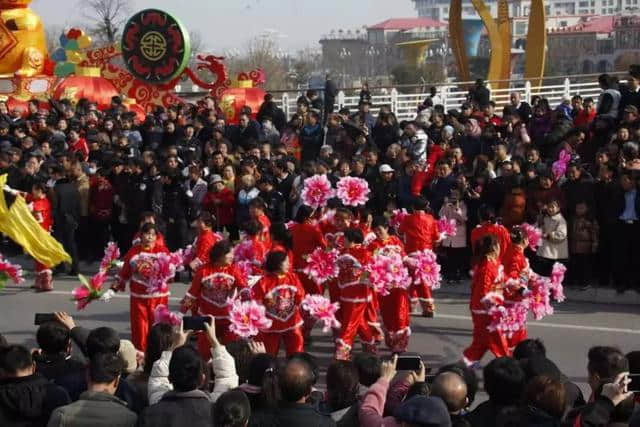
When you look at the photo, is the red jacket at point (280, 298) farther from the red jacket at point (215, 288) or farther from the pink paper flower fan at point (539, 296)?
the pink paper flower fan at point (539, 296)

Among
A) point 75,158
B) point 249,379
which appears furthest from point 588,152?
point 249,379

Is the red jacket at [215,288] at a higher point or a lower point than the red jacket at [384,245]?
lower

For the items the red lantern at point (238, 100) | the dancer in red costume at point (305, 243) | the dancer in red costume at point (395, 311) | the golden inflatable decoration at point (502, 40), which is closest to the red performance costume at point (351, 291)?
the dancer in red costume at point (395, 311)

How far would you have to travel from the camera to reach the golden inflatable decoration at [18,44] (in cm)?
2553

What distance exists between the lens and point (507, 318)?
978 centimetres

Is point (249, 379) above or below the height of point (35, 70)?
below

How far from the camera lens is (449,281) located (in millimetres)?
13852

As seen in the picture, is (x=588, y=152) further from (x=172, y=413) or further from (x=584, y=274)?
(x=172, y=413)

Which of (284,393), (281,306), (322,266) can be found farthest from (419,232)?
(284,393)

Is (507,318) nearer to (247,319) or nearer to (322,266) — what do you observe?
(322,266)

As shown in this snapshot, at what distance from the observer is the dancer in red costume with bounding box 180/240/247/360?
32.8ft

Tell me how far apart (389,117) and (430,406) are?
40.3ft

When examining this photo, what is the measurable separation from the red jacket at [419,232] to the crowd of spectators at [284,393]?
550 centimetres

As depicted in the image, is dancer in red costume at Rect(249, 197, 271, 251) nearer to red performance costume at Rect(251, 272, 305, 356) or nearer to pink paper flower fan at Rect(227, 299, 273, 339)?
red performance costume at Rect(251, 272, 305, 356)
